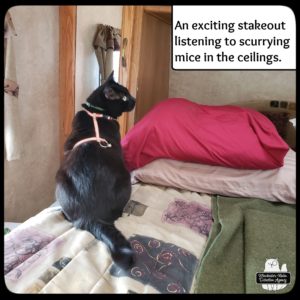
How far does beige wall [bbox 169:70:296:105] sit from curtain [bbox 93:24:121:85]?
1.46 feet

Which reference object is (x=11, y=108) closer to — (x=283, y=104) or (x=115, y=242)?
(x=115, y=242)

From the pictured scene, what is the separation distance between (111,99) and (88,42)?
142 millimetres

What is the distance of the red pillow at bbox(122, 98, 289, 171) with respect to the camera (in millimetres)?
835

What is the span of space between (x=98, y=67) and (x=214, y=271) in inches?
17.2

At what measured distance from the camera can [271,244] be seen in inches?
21.8

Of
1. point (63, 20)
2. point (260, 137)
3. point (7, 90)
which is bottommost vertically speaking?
point (260, 137)

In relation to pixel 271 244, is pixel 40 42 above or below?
above

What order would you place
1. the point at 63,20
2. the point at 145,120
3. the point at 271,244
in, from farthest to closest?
the point at 145,120 → the point at 271,244 → the point at 63,20

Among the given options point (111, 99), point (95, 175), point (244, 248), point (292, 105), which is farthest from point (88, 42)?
point (292, 105)

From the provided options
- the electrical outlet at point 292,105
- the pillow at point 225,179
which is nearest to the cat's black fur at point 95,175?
the pillow at point 225,179

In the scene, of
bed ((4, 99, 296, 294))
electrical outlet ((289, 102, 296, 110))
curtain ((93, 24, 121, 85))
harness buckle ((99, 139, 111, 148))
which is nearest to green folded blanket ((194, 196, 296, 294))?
bed ((4, 99, 296, 294))

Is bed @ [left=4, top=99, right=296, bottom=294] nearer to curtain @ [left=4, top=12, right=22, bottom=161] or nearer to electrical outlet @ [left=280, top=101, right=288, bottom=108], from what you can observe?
curtain @ [left=4, top=12, right=22, bottom=161]
